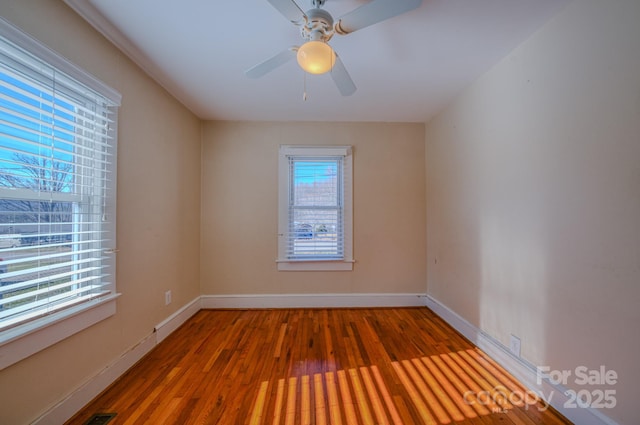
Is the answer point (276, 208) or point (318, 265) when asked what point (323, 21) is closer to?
point (276, 208)

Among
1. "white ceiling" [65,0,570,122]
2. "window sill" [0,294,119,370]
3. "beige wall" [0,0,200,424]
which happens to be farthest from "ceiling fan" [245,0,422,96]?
"window sill" [0,294,119,370]

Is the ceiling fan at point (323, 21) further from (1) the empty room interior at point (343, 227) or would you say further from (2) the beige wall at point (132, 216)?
(2) the beige wall at point (132, 216)

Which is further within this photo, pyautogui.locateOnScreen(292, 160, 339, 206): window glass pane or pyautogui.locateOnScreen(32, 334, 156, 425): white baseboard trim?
pyautogui.locateOnScreen(292, 160, 339, 206): window glass pane

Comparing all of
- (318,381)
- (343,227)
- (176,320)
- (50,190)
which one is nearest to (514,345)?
(318,381)

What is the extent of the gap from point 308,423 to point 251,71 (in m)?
2.19

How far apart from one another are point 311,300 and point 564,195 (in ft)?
8.42

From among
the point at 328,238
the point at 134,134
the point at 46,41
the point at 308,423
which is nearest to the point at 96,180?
the point at 134,134

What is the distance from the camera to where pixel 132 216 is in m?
1.92

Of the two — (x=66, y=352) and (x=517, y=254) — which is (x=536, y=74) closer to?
(x=517, y=254)

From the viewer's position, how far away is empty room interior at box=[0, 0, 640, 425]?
123 cm

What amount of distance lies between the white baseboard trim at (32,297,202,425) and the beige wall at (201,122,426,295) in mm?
767

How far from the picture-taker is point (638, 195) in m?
1.12

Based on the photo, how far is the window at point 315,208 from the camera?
312 centimetres

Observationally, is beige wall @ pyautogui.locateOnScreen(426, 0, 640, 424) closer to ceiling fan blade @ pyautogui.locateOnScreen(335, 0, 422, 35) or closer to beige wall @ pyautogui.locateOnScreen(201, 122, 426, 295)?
beige wall @ pyautogui.locateOnScreen(201, 122, 426, 295)
